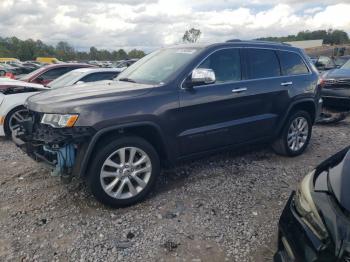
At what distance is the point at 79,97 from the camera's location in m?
3.61

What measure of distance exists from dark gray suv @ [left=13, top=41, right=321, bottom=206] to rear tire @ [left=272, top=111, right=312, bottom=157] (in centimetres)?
4

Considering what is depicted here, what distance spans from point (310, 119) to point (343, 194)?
3835 mm

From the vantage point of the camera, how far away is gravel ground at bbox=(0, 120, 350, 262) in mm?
3047

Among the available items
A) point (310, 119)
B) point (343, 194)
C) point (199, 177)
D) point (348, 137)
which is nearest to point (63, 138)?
point (199, 177)

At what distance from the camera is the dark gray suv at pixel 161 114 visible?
349cm

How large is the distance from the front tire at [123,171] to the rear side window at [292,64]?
2.63 meters

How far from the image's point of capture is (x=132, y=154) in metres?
3.70

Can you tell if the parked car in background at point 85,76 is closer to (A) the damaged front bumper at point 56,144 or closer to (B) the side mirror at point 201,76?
(A) the damaged front bumper at point 56,144

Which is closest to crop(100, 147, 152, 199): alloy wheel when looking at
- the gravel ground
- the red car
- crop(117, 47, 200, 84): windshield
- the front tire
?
the front tire

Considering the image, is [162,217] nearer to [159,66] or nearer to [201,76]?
[201,76]

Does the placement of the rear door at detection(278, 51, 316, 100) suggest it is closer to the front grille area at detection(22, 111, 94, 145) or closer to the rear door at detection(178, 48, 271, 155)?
the rear door at detection(178, 48, 271, 155)

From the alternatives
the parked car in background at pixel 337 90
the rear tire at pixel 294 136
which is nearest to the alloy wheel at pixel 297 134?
the rear tire at pixel 294 136

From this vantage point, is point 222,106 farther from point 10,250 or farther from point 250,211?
point 10,250

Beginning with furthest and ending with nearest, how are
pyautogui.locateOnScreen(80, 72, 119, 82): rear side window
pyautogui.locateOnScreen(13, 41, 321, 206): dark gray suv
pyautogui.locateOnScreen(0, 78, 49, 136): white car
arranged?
pyautogui.locateOnScreen(80, 72, 119, 82): rear side window < pyautogui.locateOnScreen(0, 78, 49, 136): white car < pyautogui.locateOnScreen(13, 41, 321, 206): dark gray suv
